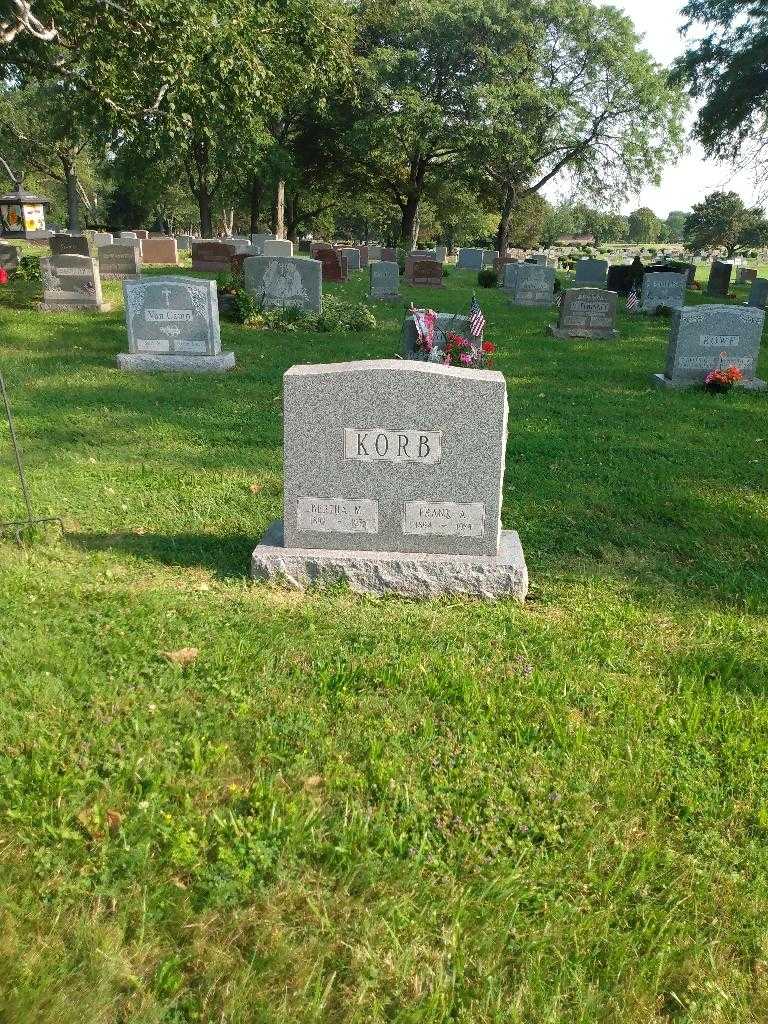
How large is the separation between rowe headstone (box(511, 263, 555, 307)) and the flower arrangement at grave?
37.6 feet

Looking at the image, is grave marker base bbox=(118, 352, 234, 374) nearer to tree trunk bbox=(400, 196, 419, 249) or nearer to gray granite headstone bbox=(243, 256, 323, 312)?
gray granite headstone bbox=(243, 256, 323, 312)

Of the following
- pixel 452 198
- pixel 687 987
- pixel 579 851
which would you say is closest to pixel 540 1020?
pixel 687 987

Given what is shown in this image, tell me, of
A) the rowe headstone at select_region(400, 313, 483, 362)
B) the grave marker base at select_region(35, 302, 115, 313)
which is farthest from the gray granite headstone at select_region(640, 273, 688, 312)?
the grave marker base at select_region(35, 302, 115, 313)

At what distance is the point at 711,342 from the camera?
1097 centimetres

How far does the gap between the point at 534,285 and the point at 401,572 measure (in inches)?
738

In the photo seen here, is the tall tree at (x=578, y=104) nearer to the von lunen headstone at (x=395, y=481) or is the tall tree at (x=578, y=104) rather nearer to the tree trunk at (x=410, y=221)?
the tree trunk at (x=410, y=221)

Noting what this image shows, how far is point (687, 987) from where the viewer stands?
6.92 feet

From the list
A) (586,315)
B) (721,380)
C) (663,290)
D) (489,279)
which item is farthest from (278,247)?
(721,380)

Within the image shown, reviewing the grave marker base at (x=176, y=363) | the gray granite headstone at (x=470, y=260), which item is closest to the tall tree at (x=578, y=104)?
the gray granite headstone at (x=470, y=260)

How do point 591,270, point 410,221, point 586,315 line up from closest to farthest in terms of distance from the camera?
point 586,315
point 591,270
point 410,221

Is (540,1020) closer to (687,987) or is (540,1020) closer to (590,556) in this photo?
(687,987)

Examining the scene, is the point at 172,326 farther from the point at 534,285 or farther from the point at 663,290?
the point at 663,290

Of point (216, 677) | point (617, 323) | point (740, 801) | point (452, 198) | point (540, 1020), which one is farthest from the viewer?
point (452, 198)

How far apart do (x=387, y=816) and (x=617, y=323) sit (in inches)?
688
